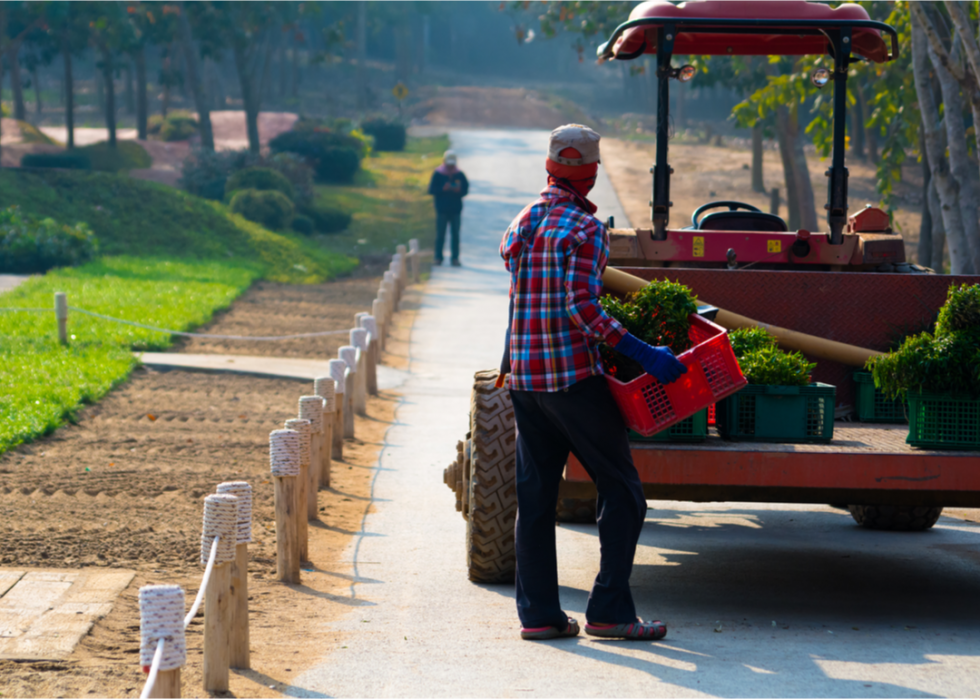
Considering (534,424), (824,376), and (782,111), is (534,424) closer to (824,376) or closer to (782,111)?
(824,376)

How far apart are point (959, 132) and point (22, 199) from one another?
19.8 metres

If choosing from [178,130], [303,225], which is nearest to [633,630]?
[303,225]

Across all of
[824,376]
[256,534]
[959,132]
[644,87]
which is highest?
[644,87]

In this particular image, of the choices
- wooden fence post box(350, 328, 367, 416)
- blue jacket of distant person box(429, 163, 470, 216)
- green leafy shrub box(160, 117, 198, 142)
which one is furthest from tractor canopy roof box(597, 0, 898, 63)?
green leafy shrub box(160, 117, 198, 142)

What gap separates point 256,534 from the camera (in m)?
7.29

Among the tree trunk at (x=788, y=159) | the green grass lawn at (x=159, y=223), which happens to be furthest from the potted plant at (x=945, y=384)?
the tree trunk at (x=788, y=159)

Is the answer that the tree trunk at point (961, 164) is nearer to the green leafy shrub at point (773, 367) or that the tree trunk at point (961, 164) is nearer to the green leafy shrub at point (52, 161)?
the green leafy shrub at point (773, 367)

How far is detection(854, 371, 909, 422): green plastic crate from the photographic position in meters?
6.23

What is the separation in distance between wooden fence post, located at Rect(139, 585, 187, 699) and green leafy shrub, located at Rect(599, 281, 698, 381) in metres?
2.40

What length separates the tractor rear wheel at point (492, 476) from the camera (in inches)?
223

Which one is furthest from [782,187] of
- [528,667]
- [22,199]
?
[528,667]

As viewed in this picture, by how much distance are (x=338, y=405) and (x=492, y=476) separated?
14.3 feet

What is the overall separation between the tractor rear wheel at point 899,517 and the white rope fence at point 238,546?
374 cm

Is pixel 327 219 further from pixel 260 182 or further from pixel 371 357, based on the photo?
pixel 371 357
